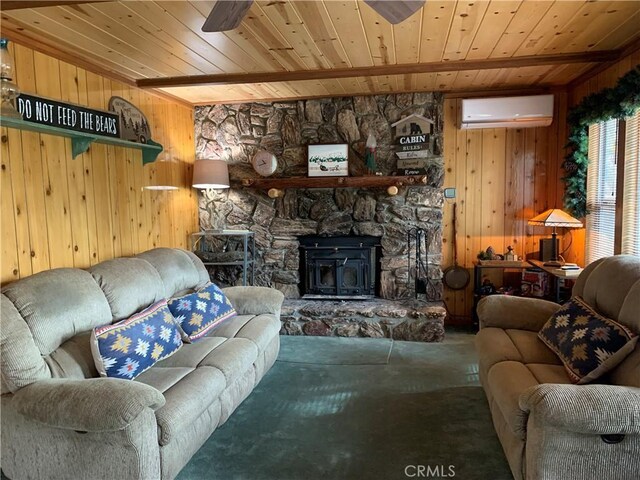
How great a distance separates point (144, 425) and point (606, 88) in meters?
3.83

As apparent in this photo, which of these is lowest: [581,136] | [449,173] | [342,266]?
[342,266]

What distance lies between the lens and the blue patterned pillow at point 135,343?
87.5 inches

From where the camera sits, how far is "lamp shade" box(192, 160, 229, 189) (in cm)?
432

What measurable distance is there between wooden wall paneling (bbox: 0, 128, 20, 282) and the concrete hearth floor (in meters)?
2.36

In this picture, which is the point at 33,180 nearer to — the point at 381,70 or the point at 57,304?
the point at 57,304

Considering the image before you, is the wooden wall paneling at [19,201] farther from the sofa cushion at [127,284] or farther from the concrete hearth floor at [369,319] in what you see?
the concrete hearth floor at [369,319]

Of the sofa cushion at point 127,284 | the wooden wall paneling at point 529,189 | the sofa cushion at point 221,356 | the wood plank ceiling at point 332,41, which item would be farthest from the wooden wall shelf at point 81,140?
the wooden wall paneling at point 529,189

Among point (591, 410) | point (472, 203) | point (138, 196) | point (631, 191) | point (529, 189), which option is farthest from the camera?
point (472, 203)

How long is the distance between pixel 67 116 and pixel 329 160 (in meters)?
2.40

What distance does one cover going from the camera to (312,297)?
4.61 metres

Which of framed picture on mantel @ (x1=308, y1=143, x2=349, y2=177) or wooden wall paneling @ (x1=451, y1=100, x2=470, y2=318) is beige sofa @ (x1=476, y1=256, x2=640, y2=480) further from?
framed picture on mantel @ (x1=308, y1=143, x2=349, y2=177)

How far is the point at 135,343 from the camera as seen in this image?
2.37 m

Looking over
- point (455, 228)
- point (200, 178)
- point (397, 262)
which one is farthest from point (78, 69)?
point (455, 228)

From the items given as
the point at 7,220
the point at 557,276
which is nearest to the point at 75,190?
the point at 7,220
